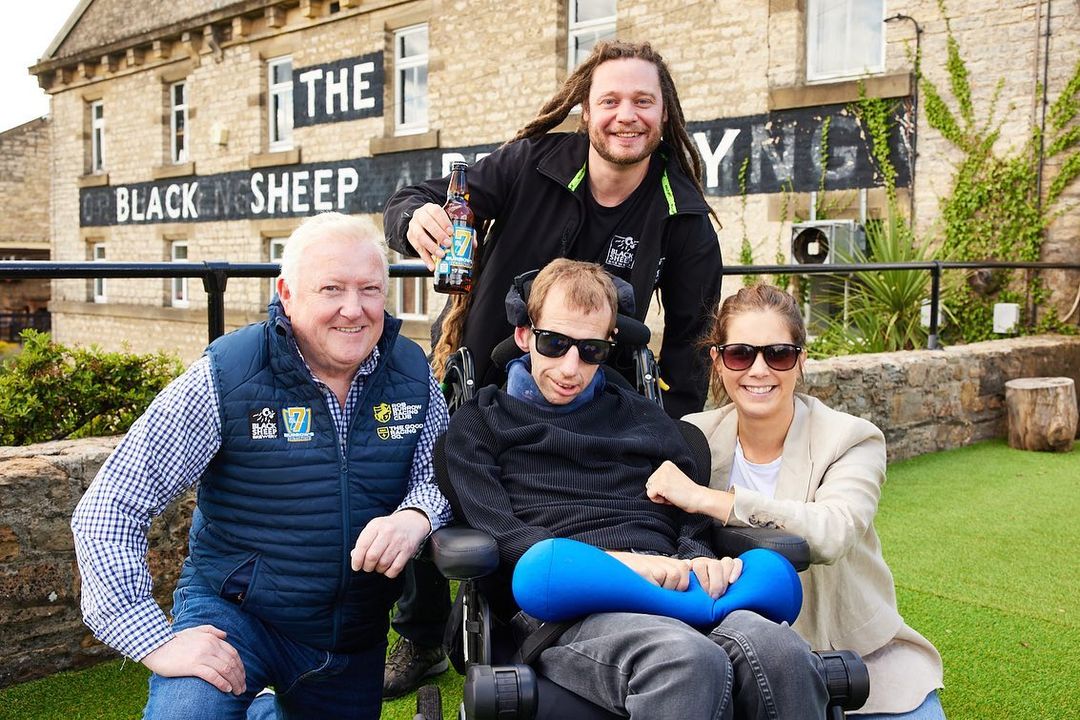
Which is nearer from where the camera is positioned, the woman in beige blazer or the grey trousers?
the grey trousers

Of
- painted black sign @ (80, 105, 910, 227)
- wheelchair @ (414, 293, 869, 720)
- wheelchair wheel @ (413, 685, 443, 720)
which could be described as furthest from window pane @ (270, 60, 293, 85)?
wheelchair wheel @ (413, 685, 443, 720)

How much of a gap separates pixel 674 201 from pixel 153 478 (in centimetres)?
186

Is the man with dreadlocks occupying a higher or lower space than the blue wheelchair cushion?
higher

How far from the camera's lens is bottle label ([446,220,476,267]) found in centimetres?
299

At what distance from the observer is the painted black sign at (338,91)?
1505 cm

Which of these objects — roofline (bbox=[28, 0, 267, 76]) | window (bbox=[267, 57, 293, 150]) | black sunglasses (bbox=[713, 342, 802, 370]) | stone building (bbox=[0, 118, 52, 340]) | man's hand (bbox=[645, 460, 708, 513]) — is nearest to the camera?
man's hand (bbox=[645, 460, 708, 513])

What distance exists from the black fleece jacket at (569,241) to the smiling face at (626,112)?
19 centimetres

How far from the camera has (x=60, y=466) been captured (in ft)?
10.3

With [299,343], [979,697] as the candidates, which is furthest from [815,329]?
[299,343]

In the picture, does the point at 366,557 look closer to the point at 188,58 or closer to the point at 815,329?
the point at 815,329

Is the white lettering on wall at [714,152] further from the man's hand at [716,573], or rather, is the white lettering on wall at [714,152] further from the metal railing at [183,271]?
the man's hand at [716,573]

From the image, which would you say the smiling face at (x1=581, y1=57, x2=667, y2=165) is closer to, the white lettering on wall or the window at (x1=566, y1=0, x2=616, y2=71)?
the white lettering on wall

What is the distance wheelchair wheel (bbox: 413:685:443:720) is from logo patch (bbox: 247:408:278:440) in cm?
88

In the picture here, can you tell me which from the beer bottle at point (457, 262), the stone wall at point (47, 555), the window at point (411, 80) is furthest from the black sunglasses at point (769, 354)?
the window at point (411, 80)
